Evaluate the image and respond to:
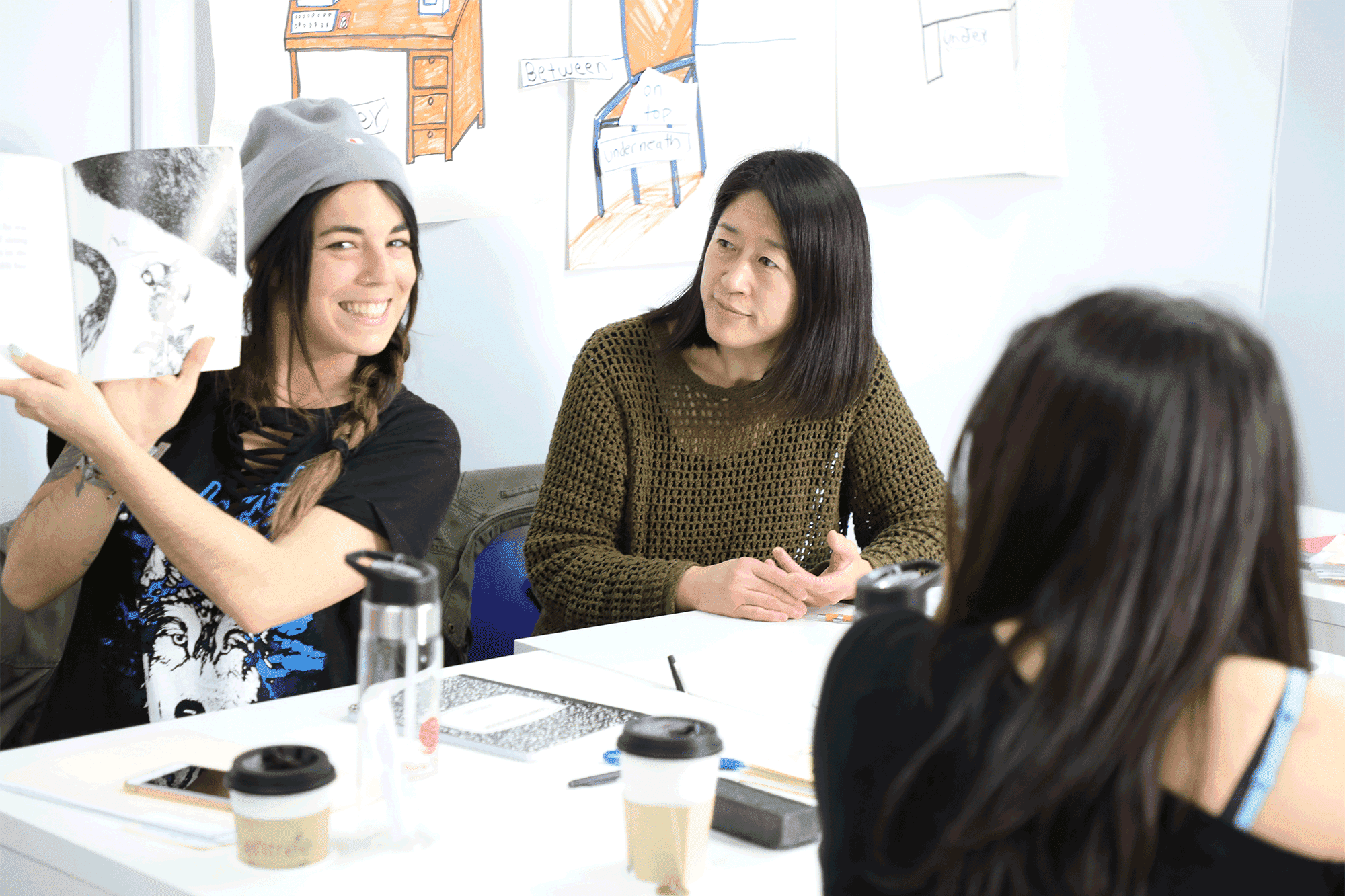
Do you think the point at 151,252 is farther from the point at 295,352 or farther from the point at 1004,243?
the point at 1004,243

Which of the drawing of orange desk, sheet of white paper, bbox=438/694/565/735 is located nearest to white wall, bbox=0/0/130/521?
the drawing of orange desk

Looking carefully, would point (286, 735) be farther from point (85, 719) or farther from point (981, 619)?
point (981, 619)

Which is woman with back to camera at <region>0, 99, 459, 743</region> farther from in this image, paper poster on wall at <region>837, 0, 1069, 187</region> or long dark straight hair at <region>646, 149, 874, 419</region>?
paper poster on wall at <region>837, 0, 1069, 187</region>

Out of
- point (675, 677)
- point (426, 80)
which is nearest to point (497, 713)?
point (675, 677)

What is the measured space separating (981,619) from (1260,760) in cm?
15

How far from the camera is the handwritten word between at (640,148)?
2.64m

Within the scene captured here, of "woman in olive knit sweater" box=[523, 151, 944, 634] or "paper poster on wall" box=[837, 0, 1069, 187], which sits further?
"paper poster on wall" box=[837, 0, 1069, 187]

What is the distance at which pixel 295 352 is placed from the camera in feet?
5.27

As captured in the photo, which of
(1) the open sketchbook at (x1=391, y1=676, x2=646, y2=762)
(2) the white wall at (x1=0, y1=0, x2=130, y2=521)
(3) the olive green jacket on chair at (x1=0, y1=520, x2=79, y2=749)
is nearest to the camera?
(1) the open sketchbook at (x1=391, y1=676, x2=646, y2=762)

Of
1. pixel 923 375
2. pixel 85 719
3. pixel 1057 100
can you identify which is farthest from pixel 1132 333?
pixel 1057 100

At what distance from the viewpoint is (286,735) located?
1.18 metres

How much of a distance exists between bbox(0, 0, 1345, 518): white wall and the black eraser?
4.92 ft

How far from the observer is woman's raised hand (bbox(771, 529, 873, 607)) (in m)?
1.72

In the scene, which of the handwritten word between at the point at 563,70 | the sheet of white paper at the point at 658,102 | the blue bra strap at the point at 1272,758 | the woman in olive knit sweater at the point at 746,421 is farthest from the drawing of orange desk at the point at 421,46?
the blue bra strap at the point at 1272,758
